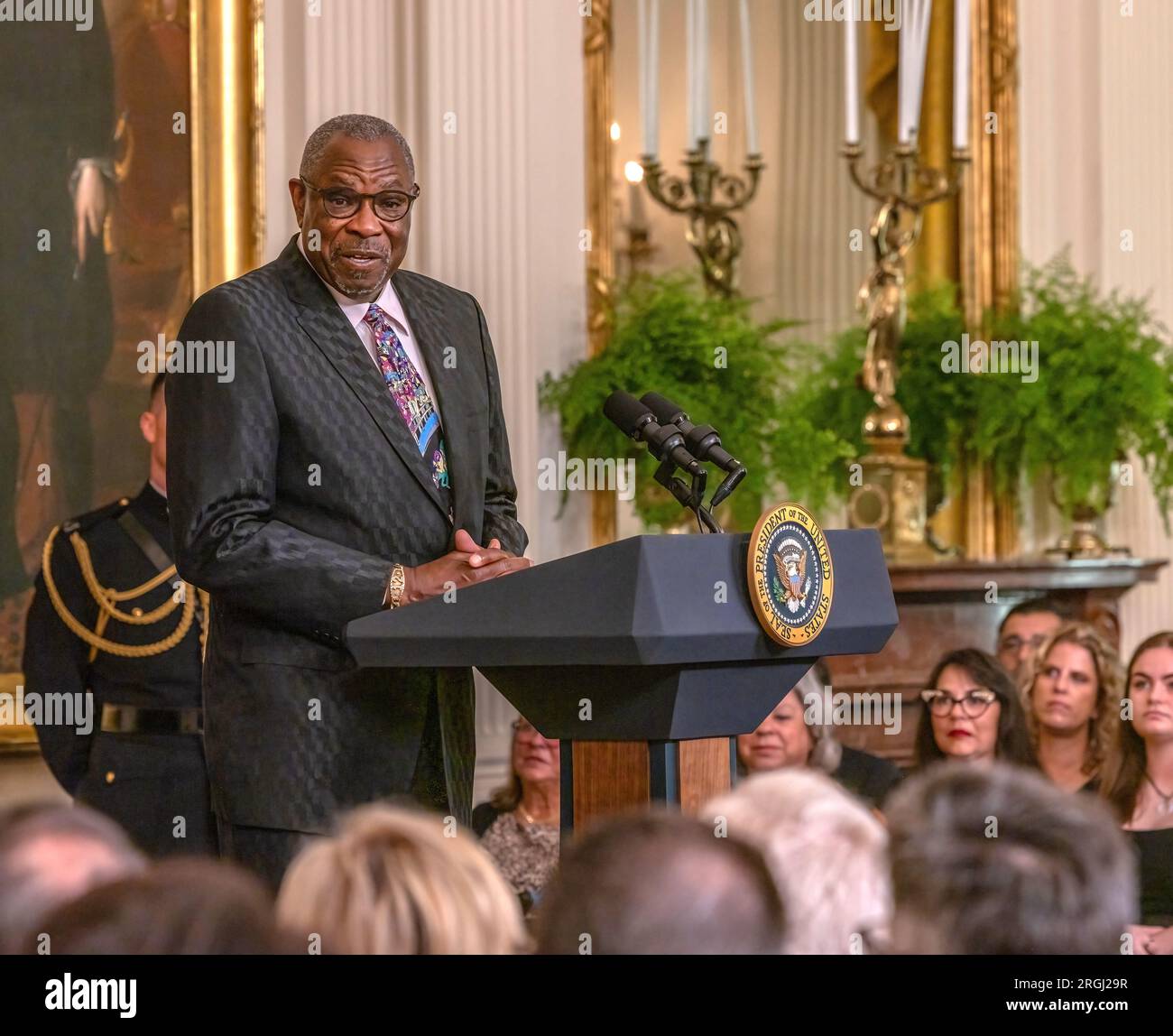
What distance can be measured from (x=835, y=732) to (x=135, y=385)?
7.67 feet

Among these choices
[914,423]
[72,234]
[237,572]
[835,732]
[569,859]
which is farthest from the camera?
[914,423]

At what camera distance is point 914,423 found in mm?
6277

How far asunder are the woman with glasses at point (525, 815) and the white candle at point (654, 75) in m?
2.08

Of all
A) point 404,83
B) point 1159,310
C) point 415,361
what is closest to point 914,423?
point 1159,310

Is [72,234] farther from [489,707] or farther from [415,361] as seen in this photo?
[415,361]

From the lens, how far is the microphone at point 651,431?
254 centimetres

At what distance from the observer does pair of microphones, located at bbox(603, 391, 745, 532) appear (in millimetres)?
2531

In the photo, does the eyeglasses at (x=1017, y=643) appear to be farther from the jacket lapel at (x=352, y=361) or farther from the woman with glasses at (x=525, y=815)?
the jacket lapel at (x=352, y=361)

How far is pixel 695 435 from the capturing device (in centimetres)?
257

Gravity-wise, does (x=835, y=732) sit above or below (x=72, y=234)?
below

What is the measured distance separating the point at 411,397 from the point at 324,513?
9.3 inches
